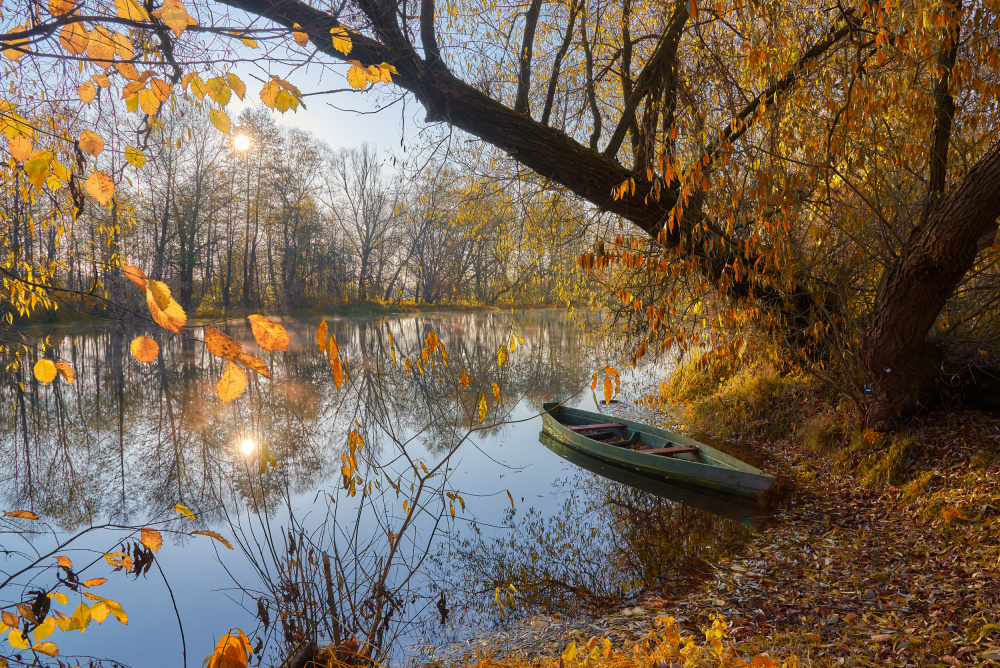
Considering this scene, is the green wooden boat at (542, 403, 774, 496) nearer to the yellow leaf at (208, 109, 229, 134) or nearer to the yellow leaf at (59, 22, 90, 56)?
the yellow leaf at (208, 109, 229, 134)

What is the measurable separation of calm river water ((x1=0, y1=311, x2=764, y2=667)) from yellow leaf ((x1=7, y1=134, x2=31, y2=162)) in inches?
48.7

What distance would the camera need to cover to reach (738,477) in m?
5.78

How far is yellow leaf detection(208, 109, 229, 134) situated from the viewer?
5.52 feet

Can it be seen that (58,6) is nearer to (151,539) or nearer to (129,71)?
(129,71)

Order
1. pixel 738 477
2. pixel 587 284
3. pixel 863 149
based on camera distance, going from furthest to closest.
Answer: pixel 587 284
pixel 738 477
pixel 863 149

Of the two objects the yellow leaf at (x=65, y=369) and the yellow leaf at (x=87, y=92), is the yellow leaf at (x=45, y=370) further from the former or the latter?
the yellow leaf at (x=87, y=92)

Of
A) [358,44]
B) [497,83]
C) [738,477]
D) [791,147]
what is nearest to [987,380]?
[738,477]

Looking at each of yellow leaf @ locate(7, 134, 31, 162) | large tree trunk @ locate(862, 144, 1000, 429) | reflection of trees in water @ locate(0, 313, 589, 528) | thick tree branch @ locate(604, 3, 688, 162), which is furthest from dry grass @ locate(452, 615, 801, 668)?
thick tree branch @ locate(604, 3, 688, 162)

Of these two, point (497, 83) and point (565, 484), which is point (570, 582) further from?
point (497, 83)

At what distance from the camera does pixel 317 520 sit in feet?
19.2

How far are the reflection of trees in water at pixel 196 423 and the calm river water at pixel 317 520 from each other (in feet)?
0.15

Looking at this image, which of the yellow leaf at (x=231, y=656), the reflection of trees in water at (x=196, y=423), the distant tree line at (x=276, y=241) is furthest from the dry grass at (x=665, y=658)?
the distant tree line at (x=276, y=241)

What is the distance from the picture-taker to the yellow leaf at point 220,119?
1.68m

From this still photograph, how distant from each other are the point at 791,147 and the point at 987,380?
306 cm
